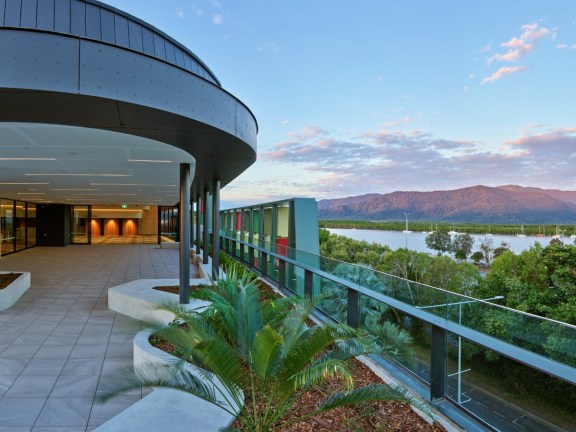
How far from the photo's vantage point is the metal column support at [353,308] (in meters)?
5.15

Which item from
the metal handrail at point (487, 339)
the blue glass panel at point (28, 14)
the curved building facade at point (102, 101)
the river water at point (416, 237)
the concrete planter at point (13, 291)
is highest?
the blue glass panel at point (28, 14)

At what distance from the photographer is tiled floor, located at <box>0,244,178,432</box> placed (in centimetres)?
339

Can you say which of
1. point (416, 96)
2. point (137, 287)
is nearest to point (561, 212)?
point (416, 96)

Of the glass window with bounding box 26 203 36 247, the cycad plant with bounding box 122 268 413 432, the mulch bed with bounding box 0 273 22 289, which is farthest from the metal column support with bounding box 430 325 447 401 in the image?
the glass window with bounding box 26 203 36 247

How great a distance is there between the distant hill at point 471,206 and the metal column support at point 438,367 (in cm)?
13268

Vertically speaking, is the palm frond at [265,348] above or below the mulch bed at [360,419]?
above

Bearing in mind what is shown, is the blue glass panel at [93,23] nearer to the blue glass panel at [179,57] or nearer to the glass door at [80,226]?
the blue glass panel at [179,57]

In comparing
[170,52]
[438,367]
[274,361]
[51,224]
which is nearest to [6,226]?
[51,224]

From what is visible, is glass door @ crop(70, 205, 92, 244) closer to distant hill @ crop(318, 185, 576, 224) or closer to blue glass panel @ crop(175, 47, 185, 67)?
blue glass panel @ crop(175, 47, 185, 67)

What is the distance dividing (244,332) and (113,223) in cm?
3910

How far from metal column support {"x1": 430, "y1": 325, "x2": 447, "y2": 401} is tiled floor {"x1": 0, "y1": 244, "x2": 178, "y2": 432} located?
8.60ft

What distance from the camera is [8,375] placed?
429 cm

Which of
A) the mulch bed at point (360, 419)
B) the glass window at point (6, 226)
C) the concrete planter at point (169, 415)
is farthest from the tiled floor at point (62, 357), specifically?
the glass window at point (6, 226)

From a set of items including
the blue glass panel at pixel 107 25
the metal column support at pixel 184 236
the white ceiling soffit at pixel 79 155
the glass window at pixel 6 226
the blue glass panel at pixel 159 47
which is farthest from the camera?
the glass window at pixel 6 226
